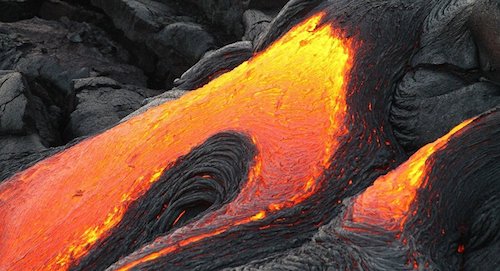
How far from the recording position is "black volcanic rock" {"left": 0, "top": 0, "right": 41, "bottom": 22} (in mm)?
9250

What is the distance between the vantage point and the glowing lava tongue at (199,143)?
3.73 m

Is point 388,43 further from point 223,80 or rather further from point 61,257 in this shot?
point 61,257

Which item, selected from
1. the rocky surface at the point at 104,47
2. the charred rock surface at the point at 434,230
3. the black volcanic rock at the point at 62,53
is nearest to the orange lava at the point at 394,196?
the charred rock surface at the point at 434,230

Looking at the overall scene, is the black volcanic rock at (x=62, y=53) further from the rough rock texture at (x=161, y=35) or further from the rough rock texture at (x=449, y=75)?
the rough rock texture at (x=449, y=75)

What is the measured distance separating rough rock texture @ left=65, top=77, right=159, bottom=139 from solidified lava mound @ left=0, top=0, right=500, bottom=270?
1.13 meters

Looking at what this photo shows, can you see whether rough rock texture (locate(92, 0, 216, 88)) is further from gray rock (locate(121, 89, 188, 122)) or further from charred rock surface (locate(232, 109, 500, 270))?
charred rock surface (locate(232, 109, 500, 270))

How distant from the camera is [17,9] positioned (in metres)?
9.36

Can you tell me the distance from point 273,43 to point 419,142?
1610 mm

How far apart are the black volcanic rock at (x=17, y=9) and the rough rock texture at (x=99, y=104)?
278 centimetres

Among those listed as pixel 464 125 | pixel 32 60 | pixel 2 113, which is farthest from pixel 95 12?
pixel 464 125

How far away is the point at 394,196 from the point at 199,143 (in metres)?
1.50

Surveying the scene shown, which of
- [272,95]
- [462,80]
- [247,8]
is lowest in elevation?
[462,80]

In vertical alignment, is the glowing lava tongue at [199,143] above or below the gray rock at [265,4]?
below

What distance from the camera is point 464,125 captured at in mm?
3596
